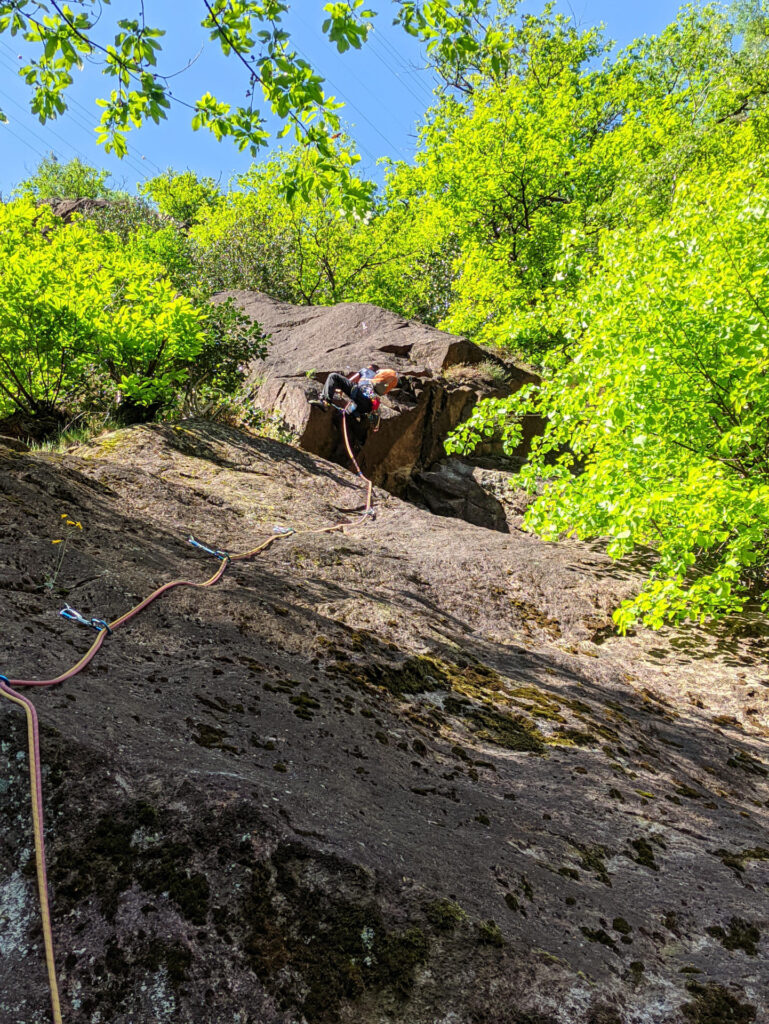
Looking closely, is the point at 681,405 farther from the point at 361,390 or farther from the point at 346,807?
the point at 361,390

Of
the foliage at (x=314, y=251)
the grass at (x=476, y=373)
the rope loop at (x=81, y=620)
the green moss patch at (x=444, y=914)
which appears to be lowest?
the rope loop at (x=81, y=620)

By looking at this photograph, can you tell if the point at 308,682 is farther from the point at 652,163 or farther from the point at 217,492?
the point at 652,163

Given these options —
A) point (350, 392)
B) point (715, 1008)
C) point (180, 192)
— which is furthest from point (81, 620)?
point (180, 192)

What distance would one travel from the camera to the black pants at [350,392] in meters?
10.0

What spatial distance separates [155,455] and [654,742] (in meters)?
6.22

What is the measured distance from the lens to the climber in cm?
1004

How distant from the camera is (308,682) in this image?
126 inches

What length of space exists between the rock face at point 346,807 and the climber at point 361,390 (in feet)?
16.9

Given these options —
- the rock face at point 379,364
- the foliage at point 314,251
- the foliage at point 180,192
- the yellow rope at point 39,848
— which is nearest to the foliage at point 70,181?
the foliage at point 180,192

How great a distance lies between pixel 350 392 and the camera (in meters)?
10.2

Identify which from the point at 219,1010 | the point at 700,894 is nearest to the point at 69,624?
the point at 219,1010

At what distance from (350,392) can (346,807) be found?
877cm

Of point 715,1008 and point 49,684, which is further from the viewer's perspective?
point 49,684

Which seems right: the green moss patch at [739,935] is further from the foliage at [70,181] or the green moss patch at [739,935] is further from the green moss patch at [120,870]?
the foliage at [70,181]
